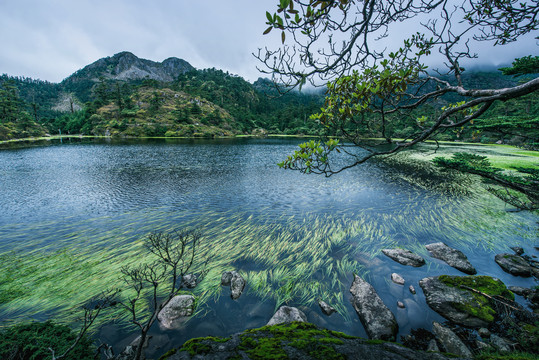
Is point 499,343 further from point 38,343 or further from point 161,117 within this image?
point 161,117

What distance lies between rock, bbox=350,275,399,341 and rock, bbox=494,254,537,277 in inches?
232

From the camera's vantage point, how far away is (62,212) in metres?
12.5

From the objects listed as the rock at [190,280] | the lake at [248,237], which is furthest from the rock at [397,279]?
the rock at [190,280]

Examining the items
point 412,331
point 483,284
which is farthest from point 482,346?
point 483,284

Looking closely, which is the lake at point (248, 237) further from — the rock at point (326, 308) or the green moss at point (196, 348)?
the green moss at point (196, 348)

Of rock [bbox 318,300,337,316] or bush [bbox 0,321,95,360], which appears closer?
bush [bbox 0,321,95,360]

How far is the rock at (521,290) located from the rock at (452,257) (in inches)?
42.9

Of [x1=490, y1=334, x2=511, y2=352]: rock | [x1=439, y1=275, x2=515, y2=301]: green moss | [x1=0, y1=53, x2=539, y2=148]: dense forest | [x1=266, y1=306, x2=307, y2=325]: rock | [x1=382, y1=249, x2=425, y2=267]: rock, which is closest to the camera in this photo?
[x1=490, y1=334, x2=511, y2=352]: rock

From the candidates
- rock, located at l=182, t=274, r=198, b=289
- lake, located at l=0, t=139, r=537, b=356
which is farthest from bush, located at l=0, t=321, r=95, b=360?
rock, located at l=182, t=274, r=198, b=289

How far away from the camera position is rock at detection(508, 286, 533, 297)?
6281 mm

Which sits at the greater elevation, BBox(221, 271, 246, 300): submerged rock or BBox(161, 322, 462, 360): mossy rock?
BBox(161, 322, 462, 360): mossy rock

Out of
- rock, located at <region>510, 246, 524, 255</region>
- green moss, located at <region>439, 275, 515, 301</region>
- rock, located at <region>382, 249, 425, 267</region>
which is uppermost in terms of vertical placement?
green moss, located at <region>439, 275, 515, 301</region>

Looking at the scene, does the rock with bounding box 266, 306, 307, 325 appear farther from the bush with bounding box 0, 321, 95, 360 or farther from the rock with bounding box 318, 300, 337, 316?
the bush with bounding box 0, 321, 95, 360

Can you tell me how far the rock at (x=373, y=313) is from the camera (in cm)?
529
